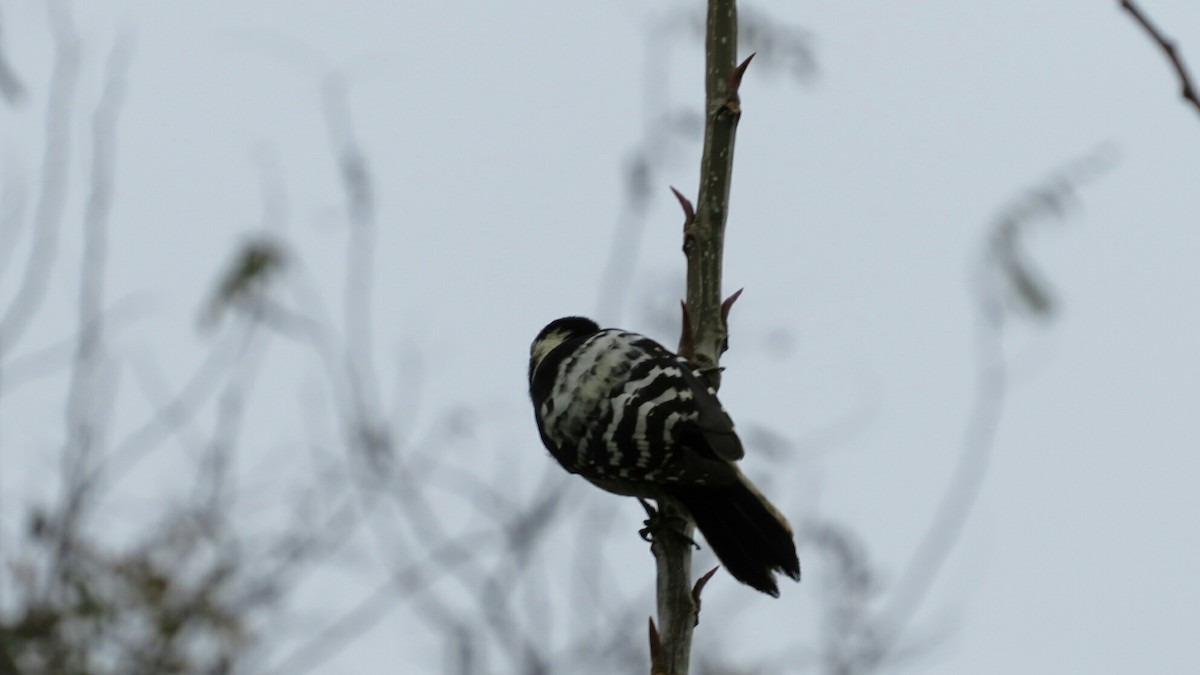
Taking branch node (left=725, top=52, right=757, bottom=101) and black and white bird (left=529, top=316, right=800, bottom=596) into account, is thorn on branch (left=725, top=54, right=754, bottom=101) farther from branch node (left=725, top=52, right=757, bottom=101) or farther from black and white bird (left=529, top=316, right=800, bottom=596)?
black and white bird (left=529, top=316, right=800, bottom=596)

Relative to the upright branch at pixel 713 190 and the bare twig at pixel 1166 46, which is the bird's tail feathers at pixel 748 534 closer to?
the upright branch at pixel 713 190

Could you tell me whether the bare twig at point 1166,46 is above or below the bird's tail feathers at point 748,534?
below

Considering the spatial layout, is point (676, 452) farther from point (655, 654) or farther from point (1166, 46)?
point (1166, 46)

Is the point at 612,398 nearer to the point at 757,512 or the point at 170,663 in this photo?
the point at 757,512

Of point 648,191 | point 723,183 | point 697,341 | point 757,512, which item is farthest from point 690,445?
point 648,191

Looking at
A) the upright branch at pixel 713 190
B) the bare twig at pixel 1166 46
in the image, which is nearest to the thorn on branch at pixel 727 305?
the upright branch at pixel 713 190

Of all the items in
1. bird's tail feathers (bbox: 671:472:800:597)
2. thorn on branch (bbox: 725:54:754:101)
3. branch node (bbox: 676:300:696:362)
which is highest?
thorn on branch (bbox: 725:54:754:101)

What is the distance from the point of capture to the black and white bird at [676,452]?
3.36m

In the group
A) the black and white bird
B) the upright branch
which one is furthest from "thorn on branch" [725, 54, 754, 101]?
the black and white bird

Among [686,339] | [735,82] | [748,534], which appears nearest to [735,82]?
[735,82]

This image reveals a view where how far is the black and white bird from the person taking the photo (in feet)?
11.0

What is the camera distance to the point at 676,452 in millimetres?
3416

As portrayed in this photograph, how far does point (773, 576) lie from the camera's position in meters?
3.45

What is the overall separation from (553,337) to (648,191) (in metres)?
0.85
